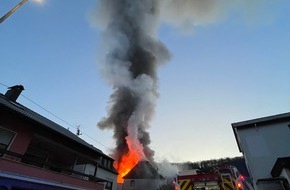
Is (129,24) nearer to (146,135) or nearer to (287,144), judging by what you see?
(146,135)

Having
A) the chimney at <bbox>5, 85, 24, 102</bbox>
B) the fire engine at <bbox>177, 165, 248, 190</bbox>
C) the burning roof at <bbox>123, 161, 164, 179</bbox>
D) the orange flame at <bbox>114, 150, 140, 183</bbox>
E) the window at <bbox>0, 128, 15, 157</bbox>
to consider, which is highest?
the orange flame at <bbox>114, 150, 140, 183</bbox>

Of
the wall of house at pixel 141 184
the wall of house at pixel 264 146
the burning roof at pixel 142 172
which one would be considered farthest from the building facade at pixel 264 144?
the burning roof at pixel 142 172

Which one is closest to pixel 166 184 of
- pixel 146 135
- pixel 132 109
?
pixel 146 135

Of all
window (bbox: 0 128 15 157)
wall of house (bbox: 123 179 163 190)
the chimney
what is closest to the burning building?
wall of house (bbox: 123 179 163 190)

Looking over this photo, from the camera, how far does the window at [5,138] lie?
11.8 meters

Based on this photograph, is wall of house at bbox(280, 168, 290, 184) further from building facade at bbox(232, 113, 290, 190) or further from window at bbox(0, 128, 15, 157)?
window at bbox(0, 128, 15, 157)

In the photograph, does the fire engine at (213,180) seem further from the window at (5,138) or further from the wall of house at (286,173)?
the window at (5,138)

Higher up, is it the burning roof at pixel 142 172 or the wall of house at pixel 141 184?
the burning roof at pixel 142 172

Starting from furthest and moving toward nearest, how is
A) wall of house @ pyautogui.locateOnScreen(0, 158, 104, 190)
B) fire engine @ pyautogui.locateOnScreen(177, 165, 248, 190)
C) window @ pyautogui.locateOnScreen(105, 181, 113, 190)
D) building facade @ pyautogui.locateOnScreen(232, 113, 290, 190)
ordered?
window @ pyautogui.locateOnScreen(105, 181, 113, 190)
building facade @ pyautogui.locateOnScreen(232, 113, 290, 190)
wall of house @ pyautogui.locateOnScreen(0, 158, 104, 190)
fire engine @ pyautogui.locateOnScreen(177, 165, 248, 190)

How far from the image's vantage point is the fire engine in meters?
8.59

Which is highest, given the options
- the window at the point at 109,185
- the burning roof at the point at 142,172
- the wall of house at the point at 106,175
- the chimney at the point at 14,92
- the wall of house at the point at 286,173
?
the burning roof at the point at 142,172

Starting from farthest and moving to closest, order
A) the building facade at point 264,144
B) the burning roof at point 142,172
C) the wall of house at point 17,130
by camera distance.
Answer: the burning roof at point 142,172, the building facade at point 264,144, the wall of house at point 17,130

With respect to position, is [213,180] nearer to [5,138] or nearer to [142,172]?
[5,138]

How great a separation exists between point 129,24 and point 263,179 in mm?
67074
